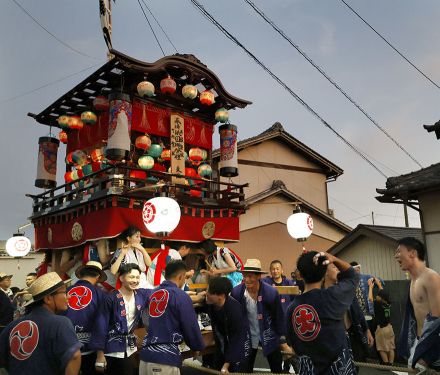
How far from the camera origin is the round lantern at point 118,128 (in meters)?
10.7

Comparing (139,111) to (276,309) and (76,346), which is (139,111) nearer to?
(276,309)

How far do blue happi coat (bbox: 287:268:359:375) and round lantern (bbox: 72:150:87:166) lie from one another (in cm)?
1144

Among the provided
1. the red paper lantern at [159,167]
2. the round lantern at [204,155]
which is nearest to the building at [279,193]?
the round lantern at [204,155]

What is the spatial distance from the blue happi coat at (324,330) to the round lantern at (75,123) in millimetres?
11973

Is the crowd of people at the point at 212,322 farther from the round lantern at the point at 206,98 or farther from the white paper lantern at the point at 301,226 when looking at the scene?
the round lantern at the point at 206,98

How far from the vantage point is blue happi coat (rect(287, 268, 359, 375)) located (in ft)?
10.7

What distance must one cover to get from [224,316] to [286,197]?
616 inches

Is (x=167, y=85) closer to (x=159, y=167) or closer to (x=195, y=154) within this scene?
(x=195, y=154)

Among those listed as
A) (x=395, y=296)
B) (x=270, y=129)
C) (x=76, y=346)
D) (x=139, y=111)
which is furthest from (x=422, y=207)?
(x=270, y=129)

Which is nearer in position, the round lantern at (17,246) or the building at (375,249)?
the building at (375,249)

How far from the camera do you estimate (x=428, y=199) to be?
10.4 metres

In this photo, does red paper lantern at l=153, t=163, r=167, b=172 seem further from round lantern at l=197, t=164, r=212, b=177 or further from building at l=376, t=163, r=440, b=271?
building at l=376, t=163, r=440, b=271

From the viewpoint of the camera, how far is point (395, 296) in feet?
33.2

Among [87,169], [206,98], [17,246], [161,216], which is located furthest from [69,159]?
[161,216]
